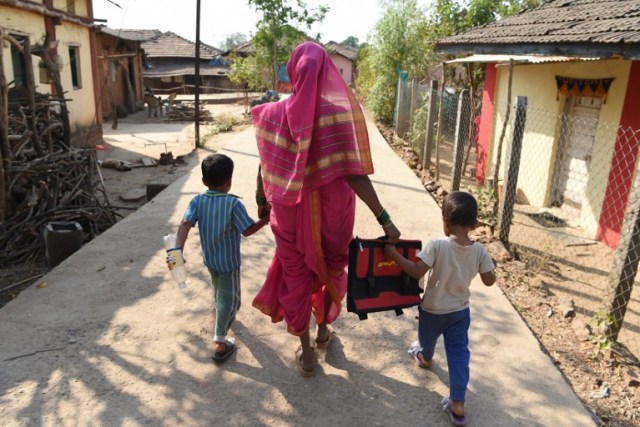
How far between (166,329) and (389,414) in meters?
1.62

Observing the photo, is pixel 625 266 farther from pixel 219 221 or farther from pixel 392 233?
pixel 219 221

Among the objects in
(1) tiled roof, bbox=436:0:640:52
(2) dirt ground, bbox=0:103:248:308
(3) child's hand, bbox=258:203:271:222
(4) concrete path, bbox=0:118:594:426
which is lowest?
(2) dirt ground, bbox=0:103:248:308

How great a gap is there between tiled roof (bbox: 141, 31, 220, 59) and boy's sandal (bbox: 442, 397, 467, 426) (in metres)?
34.5

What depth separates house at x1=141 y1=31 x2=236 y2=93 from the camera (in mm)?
32875

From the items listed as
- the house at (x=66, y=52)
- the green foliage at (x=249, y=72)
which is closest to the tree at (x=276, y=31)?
the green foliage at (x=249, y=72)

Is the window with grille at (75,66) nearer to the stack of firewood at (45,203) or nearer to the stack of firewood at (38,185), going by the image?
the stack of firewood at (38,185)

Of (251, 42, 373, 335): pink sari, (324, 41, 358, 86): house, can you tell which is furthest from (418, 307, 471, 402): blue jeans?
(324, 41, 358, 86): house

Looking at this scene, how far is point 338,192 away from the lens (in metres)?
2.47

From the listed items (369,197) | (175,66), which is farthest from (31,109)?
(175,66)

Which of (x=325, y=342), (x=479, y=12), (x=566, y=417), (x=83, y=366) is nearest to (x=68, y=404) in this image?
(x=83, y=366)

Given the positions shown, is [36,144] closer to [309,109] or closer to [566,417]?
[309,109]

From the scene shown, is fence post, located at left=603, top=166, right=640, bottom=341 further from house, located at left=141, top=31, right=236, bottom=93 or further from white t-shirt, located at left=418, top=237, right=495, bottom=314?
house, located at left=141, top=31, right=236, bottom=93

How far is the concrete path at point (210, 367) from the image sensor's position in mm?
2510

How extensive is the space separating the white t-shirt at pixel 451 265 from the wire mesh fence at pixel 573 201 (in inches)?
65.6
